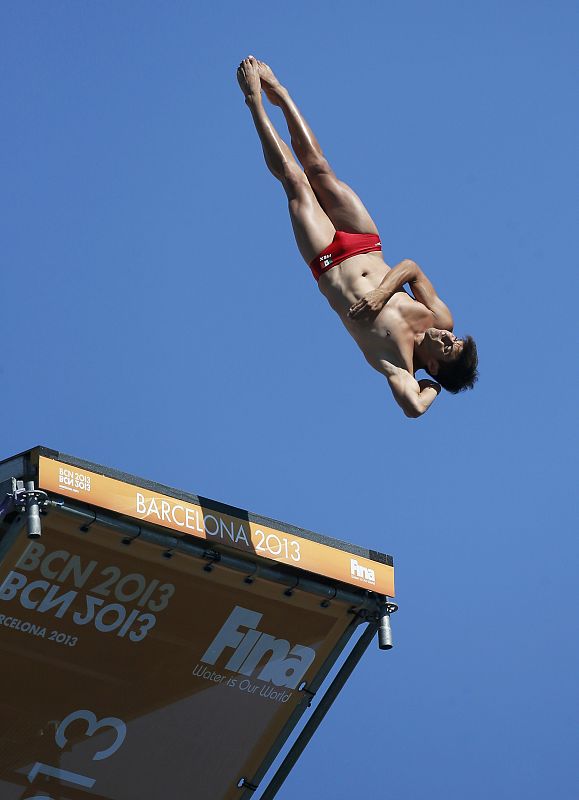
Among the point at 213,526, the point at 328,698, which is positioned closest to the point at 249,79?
the point at 213,526

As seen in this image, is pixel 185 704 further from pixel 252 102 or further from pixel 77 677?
pixel 252 102

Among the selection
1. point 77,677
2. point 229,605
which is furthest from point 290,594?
point 77,677

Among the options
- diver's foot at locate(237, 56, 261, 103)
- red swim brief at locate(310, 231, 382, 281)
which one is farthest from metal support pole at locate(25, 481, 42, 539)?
diver's foot at locate(237, 56, 261, 103)

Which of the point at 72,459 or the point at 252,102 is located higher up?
the point at 252,102

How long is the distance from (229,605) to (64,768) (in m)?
2.37

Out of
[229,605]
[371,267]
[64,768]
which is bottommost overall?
[64,768]

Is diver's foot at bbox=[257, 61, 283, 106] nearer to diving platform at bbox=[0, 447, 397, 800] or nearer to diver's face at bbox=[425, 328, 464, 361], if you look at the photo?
diver's face at bbox=[425, 328, 464, 361]

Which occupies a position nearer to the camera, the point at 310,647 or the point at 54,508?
the point at 54,508

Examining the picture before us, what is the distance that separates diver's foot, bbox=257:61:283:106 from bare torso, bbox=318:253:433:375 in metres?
1.90

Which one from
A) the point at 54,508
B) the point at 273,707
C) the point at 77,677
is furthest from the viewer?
the point at 273,707

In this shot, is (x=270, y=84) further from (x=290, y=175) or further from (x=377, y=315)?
(x=377, y=315)

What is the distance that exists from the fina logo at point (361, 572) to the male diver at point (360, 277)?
1881 millimetres

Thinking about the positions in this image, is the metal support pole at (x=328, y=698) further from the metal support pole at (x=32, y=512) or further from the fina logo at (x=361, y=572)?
the metal support pole at (x=32, y=512)

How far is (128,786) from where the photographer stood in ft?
67.8
